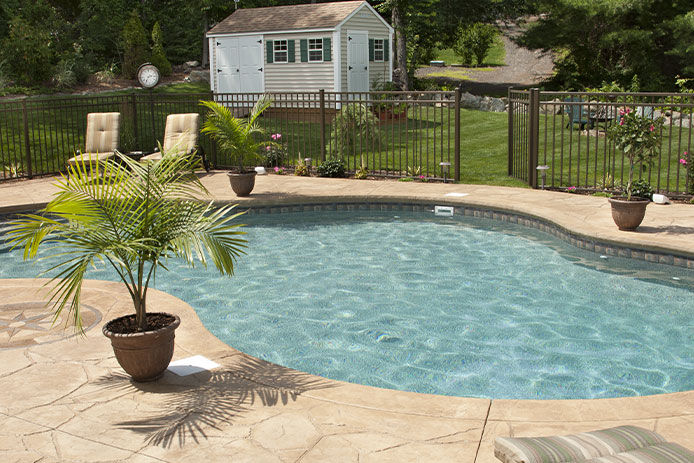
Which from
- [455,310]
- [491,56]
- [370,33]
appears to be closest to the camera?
[455,310]

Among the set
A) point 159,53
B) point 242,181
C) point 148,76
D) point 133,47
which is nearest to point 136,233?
point 242,181

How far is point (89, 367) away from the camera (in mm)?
4883

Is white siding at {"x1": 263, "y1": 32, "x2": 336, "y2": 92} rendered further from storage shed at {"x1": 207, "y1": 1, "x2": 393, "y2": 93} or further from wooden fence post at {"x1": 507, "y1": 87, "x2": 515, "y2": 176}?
wooden fence post at {"x1": 507, "y1": 87, "x2": 515, "y2": 176}

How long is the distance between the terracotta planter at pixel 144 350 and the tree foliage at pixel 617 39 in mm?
24190

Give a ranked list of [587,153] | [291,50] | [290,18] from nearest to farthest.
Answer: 1. [587,153]
2. [291,50]
3. [290,18]

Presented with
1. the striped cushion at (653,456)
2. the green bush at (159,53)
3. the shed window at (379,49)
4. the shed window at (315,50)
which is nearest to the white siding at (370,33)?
the shed window at (379,49)

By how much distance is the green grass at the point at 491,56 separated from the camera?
45.7 meters

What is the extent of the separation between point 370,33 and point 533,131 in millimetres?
15158

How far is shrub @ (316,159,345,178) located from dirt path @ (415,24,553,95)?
18.7 m

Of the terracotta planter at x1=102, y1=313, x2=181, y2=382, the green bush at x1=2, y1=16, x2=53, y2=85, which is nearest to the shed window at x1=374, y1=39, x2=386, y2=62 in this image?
the green bush at x1=2, y1=16, x2=53, y2=85

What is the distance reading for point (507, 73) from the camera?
39.3 m

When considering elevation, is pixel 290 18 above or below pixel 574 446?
above

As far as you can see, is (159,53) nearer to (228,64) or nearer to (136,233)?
(228,64)

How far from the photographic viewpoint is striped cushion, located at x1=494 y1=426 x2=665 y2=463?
3.01m
